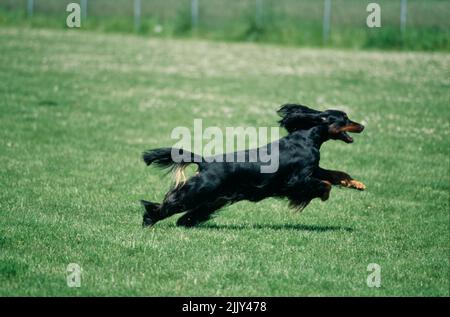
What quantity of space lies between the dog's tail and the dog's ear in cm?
99

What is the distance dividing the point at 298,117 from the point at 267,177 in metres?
0.70

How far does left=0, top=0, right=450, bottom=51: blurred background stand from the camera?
85.7 ft

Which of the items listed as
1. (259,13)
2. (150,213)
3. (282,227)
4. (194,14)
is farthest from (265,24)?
(150,213)

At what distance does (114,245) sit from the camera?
650 cm

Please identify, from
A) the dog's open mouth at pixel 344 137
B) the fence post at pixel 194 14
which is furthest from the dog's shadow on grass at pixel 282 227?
the fence post at pixel 194 14

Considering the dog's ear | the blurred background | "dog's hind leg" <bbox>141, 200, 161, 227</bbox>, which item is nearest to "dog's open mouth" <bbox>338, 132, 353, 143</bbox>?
the dog's ear

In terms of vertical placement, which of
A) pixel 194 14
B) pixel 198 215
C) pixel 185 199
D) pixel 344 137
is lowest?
pixel 198 215

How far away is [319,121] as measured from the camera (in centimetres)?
745

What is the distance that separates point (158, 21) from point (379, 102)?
1559cm

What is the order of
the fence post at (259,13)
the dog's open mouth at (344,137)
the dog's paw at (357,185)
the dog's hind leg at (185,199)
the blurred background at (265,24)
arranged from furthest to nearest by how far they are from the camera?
the fence post at (259,13) → the blurred background at (265,24) → the dog's open mouth at (344,137) → the dog's paw at (357,185) → the dog's hind leg at (185,199)

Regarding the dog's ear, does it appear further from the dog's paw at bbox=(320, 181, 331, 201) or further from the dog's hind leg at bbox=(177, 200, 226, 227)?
the dog's hind leg at bbox=(177, 200, 226, 227)

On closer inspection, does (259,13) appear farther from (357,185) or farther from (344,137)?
(357,185)

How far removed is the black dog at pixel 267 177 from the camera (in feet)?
23.5

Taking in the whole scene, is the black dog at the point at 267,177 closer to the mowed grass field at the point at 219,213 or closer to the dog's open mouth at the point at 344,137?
the dog's open mouth at the point at 344,137
